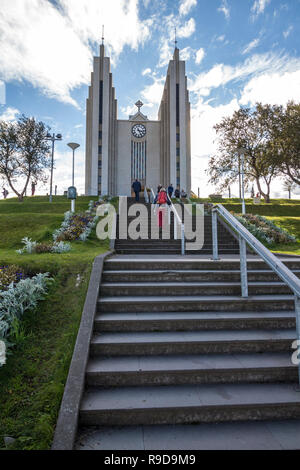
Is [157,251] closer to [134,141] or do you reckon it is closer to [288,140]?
[288,140]

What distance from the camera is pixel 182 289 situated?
4.32 meters

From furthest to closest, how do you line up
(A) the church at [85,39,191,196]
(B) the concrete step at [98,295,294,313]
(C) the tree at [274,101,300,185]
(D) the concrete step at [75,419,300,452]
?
(A) the church at [85,39,191,196] → (C) the tree at [274,101,300,185] → (B) the concrete step at [98,295,294,313] → (D) the concrete step at [75,419,300,452]

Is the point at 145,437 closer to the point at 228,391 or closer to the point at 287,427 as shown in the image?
the point at 228,391

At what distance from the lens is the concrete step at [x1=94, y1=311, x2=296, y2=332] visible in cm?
350

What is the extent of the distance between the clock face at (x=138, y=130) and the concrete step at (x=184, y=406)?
135 feet

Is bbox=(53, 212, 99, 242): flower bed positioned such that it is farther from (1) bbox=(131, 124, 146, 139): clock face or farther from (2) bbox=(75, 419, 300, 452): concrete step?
(1) bbox=(131, 124, 146, 139): clock face

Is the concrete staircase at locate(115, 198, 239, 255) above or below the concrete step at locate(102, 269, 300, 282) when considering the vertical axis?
above

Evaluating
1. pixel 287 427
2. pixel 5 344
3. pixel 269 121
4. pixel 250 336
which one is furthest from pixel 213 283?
pixel 269 121

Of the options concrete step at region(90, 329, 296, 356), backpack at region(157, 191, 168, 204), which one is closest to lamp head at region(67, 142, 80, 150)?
backpack at region(157, 191, 168, 204)

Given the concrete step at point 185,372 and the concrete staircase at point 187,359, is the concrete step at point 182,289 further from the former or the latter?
the concrete step at point 185,372

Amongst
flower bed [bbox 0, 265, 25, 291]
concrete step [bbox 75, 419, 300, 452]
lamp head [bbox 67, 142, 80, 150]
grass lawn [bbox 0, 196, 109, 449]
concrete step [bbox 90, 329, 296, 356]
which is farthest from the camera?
lamp head [bbox 67, 142, 80, 150]

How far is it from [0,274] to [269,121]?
27.4 metres
